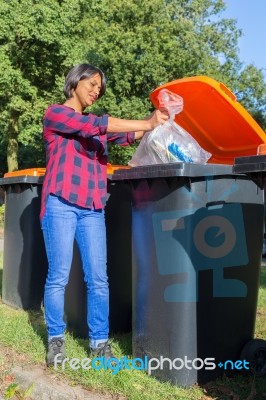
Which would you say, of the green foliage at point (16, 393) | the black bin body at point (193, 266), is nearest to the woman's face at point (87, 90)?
the black bin body at point (193, 266)

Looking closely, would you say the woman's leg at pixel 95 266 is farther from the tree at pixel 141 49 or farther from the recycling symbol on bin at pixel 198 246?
the tree at pixel 141 49

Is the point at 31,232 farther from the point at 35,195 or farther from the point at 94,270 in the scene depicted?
the point at 94,270

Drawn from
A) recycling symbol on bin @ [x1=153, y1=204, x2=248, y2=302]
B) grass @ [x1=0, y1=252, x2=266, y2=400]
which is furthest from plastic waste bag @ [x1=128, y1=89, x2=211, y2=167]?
grass @ [x1=0, y1=252, x2=266, y2=400]

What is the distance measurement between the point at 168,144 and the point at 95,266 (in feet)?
3.11

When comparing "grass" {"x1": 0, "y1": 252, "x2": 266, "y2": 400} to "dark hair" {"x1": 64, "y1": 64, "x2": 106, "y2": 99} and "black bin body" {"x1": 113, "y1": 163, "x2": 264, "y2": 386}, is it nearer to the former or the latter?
"black bin body" {"x1": 113, "y1": 163, "x2": 264, "y2": 386}

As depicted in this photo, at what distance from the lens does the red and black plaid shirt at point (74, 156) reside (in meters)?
2.84

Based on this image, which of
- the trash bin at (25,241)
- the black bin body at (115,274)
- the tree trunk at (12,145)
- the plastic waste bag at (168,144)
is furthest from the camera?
the tree trunk at (12,145)

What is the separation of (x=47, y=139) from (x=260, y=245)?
1.53 meters

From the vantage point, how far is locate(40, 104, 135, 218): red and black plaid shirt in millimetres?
2836

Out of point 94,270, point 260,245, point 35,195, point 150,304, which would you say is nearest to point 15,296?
point 35,195

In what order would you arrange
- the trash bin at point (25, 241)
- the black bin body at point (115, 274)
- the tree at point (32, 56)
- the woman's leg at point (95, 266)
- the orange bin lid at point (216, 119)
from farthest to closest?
1. the tree at point (32, 56)
2. the trash bin at point (25, 241)
3. the black bin body at point (115, 274)
4. the orange bin lid at point (216, 119)
5. the woman's leg at point (95, 266)

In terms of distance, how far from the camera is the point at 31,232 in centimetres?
448

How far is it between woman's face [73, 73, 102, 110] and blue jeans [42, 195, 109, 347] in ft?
→ 2.14

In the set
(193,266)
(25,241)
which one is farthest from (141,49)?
(193,266)
